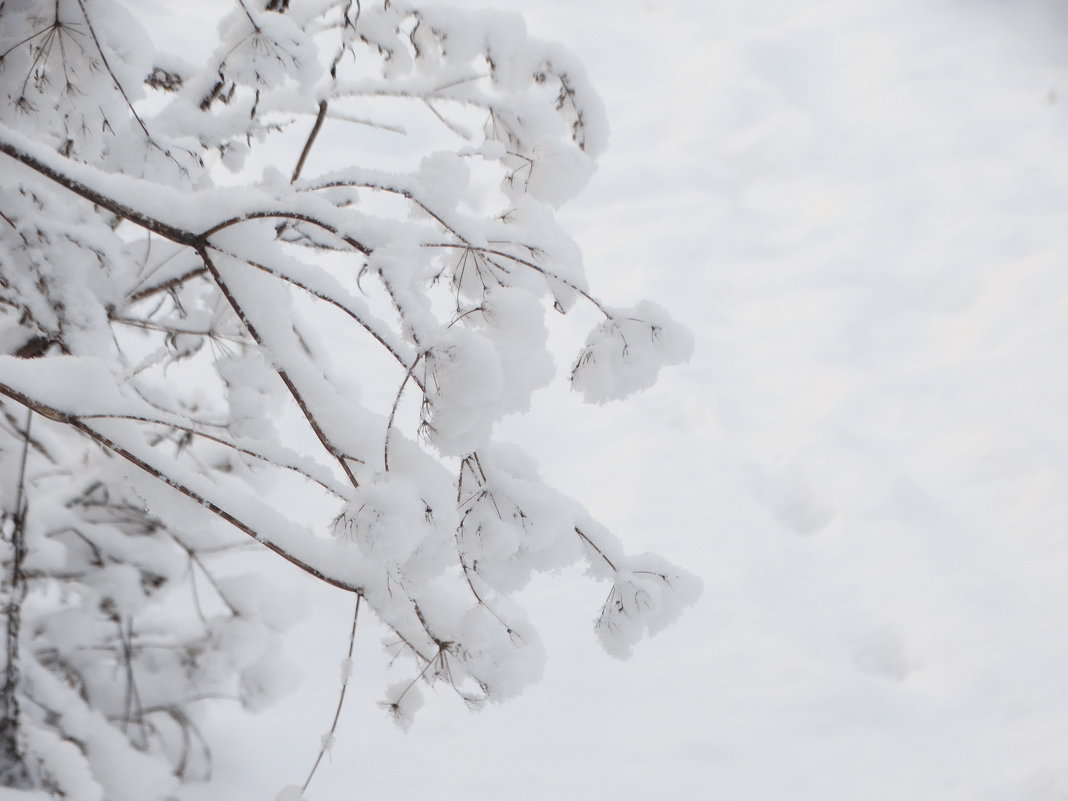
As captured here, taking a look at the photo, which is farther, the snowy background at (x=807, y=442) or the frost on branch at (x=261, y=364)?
the snowy background at (x=807, y=442)

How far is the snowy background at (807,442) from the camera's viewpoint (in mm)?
1854

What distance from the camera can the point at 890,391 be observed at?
275cm

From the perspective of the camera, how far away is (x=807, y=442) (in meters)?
2.65

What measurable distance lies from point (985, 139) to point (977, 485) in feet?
6.00

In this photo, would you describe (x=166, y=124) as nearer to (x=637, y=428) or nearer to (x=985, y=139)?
(x=637, y=428)

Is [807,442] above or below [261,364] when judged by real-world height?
above

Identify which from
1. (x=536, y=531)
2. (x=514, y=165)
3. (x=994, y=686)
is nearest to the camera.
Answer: (x=536, y=531)

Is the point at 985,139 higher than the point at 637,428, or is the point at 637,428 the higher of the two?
the point at 985,139

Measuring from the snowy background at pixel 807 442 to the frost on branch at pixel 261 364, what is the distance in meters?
0.43

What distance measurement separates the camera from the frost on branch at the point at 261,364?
771 millimetres

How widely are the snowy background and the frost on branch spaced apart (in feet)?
1.40

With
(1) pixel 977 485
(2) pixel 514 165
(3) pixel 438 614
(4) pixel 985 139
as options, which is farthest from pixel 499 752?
(4) pixel 985 139

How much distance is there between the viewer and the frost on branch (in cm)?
77

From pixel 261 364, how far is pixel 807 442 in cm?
190
